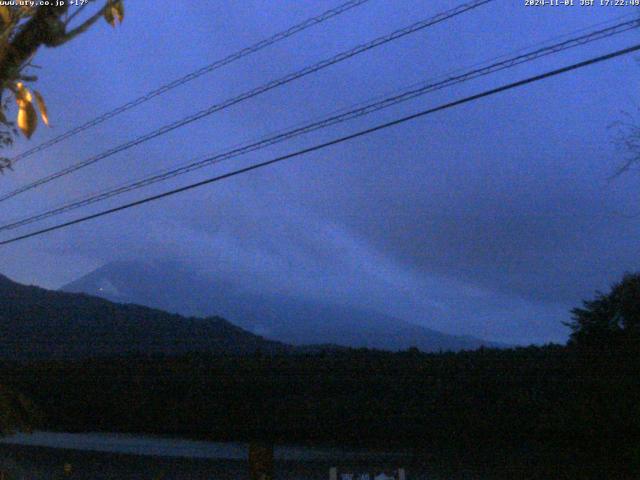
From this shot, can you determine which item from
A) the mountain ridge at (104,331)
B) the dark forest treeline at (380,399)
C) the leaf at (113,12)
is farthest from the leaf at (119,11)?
the mountain ridge at (104,331)

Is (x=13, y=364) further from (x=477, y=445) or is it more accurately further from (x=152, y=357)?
(x=477, y=445)

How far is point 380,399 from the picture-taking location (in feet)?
56.1

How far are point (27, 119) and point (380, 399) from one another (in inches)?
537

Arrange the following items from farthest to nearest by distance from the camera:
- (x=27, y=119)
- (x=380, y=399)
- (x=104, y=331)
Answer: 1. (x=104, y=331)
2. (x=380, y=399)
3. (x=27, y=119)

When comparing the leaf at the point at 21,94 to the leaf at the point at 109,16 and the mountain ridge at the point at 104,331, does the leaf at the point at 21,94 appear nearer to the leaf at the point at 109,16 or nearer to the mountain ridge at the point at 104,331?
the leaf at the point at 109,16

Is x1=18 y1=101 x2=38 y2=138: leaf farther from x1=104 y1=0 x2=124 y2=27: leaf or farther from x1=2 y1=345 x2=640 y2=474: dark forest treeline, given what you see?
x1=2 y1=345 x2=640 y2=474: dark forest treeline

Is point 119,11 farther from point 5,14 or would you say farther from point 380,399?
point 380,399

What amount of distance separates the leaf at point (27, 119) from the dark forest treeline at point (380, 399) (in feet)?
35.0

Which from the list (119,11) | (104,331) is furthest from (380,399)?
(119,11)

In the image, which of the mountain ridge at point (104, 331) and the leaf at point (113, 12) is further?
the mountain ridge at point (104, 331)

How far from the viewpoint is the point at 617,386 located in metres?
14.1

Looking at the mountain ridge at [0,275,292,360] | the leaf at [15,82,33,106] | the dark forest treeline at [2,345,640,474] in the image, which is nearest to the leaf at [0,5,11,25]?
the leaf at [15,82,33,106]

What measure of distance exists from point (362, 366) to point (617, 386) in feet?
17.5

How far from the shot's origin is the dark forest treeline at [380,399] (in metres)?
14.4
